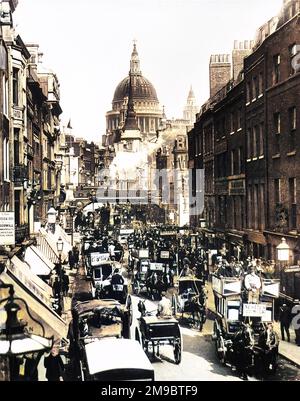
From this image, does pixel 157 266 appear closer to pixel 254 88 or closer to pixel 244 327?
pixel 254 88

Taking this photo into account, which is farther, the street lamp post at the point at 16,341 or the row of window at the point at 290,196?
the row of window at the point at 290,196

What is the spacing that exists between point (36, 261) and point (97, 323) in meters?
5.75

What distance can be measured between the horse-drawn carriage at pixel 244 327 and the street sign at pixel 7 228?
5723 mm

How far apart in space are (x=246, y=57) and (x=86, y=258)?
1418 centimetres

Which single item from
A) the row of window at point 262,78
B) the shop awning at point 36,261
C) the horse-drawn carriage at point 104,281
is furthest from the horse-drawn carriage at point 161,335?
the row of window at point 262,78

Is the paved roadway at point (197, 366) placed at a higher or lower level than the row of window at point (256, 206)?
lower

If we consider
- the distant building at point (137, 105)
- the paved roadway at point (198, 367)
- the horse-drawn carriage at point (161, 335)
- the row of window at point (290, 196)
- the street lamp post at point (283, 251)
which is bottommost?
the paved roadway at point (198, 367)

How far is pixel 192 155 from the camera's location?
68.8ft

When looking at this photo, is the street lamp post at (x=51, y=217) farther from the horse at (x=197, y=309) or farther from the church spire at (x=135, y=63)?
the church spire at (x=135, y=63)

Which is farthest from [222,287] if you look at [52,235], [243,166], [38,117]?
[38,117]

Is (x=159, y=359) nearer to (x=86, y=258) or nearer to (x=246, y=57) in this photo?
(x=246, y=57)

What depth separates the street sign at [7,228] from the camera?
16.9 metres

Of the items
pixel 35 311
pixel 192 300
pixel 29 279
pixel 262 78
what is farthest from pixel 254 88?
pixel 35 311

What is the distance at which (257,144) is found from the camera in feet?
66.3
